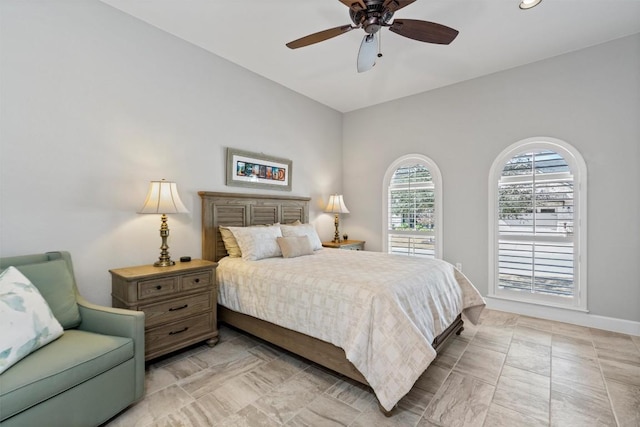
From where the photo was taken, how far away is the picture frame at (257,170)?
3.52 metres

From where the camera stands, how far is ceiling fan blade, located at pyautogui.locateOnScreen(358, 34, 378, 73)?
224 centimetres

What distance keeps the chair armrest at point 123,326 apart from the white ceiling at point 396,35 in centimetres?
A: 257

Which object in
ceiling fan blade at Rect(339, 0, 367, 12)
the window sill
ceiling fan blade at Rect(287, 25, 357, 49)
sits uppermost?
ceiling fan blade at Rect(339, 0, 367, 12)

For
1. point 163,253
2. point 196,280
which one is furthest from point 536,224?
point 163,253

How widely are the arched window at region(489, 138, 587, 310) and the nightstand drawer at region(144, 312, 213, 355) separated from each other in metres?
3.48

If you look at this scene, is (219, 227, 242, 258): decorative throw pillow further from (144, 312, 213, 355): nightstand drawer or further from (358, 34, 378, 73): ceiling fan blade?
(358, 34, 378, 73): ceiling fan blade

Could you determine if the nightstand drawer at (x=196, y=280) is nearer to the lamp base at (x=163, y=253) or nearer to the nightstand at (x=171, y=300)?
the nightstand at (x=171, y=300)

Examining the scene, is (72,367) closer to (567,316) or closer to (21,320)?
(21,320)

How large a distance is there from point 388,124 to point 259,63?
2242mm

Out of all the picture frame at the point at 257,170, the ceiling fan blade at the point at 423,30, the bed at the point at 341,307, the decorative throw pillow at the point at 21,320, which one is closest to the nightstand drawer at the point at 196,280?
the bed at the point at 341,307

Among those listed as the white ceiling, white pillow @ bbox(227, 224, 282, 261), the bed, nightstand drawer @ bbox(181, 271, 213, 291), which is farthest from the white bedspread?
the white ceiling

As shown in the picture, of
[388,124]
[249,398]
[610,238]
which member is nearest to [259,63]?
[388,124]

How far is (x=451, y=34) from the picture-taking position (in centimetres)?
214

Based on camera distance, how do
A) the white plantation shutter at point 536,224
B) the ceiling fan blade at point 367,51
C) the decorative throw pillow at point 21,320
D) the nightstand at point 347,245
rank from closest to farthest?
1. the decorative throw pillow at point 21,320
2. the ceiling fan blade at point 367,51
3. the white plantation shutter at point 536,224
4. the nightstand at point 347,245
